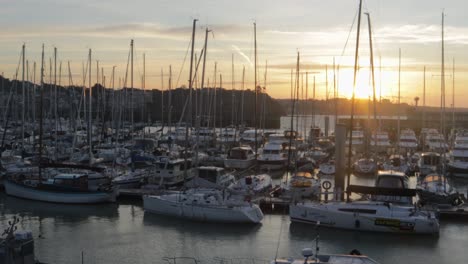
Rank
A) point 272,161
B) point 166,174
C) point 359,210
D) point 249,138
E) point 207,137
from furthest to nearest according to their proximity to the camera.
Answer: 1. point 249,138
2. point 207,137
3. point 272,161
4. point 166,174
5. point 359,210

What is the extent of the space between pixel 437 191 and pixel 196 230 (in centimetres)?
1316

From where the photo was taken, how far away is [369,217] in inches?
995

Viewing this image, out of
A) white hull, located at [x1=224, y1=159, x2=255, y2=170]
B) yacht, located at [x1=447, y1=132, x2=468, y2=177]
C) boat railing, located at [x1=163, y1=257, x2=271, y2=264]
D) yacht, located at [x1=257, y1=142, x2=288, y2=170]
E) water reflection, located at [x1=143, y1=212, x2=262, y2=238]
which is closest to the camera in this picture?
boat railing, located at [x1=163, y1=257, x2=271, y2=264]

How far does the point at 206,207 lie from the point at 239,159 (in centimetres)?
1897

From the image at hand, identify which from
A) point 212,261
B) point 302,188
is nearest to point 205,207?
point 212,261

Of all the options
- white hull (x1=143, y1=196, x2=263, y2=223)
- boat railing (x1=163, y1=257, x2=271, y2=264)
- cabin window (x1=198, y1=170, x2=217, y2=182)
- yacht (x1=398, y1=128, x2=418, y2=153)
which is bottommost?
boat railing (x1=163, y1=257, x2=271, y2=264)

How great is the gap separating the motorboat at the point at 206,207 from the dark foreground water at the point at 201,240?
13.9 inches

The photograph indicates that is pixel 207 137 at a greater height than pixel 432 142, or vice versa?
pixel 207 137

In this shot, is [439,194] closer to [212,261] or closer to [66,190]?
[212,261]

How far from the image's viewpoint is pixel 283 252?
75.6ft

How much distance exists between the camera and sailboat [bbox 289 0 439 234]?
24.8m

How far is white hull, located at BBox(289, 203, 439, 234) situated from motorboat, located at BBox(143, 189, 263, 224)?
2500 mm

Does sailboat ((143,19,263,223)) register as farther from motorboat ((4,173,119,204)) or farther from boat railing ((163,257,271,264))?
boat railing ((163,257,271,264))

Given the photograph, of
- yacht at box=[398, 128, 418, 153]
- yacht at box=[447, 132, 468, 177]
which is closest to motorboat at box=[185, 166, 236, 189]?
yacht at box=[447, 132, 468, 177]
